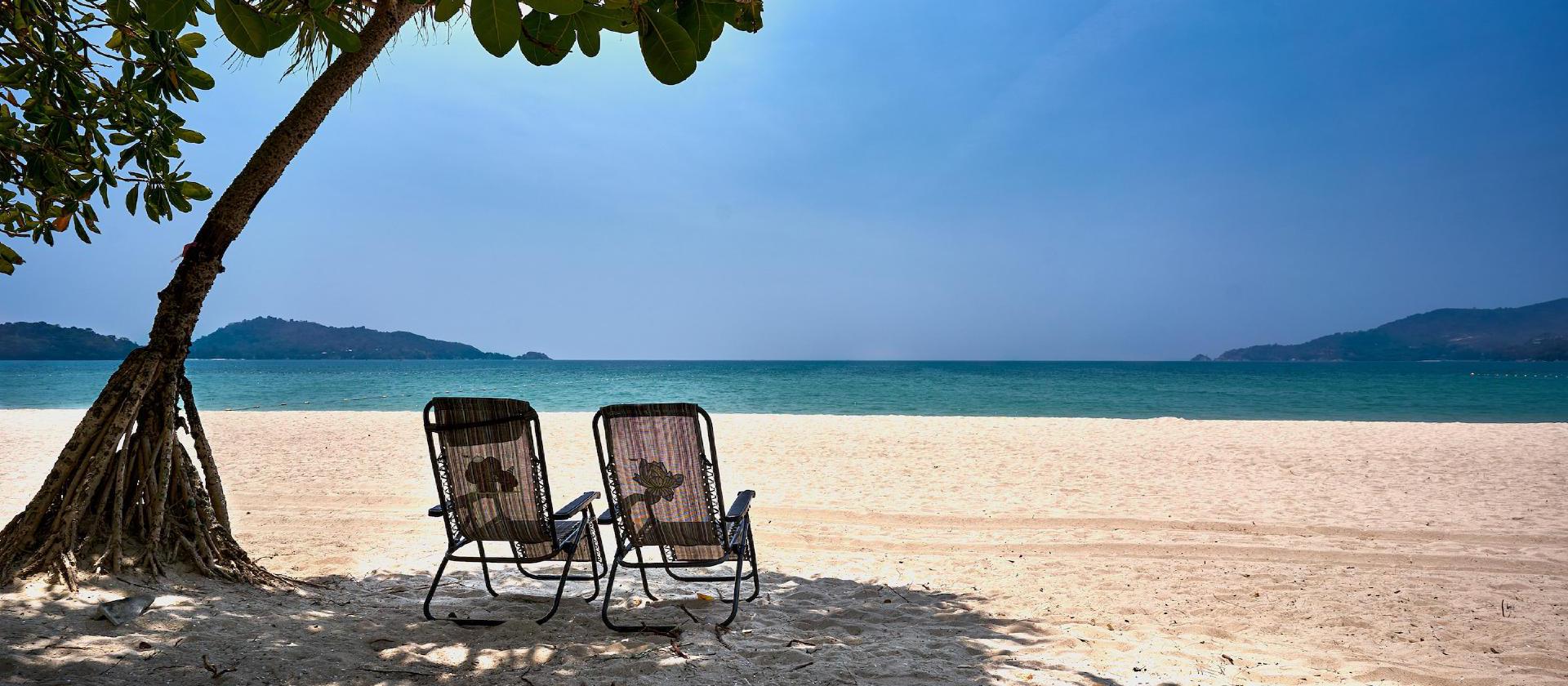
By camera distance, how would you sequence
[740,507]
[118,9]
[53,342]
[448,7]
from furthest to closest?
[53,342] < [740,507] < [118,9] < [448,7]

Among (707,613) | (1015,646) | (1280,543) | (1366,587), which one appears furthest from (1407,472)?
(707,613)

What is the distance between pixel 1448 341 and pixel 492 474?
146 meters

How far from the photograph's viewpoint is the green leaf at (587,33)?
1.43 m

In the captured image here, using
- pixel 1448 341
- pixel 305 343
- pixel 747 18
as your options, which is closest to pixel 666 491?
pixel 747 18

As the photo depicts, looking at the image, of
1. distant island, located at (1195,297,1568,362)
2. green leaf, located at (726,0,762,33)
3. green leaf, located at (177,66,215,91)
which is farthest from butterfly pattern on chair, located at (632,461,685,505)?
distant island, located at (1195,297,1568,362)

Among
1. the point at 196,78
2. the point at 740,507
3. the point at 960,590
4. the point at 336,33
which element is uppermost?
the point at 196,78

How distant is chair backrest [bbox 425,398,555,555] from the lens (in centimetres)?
329

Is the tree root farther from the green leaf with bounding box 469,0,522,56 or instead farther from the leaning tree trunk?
the green leaf with bounding box 469,0,522,56

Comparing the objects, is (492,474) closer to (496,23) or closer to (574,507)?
(574,507)

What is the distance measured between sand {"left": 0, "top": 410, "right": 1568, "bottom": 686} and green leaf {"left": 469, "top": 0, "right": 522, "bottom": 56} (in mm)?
2263

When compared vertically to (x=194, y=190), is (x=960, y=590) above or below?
below

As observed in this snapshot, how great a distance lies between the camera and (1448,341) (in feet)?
359

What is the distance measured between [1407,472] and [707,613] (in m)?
8.63

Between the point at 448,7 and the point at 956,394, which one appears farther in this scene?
the point at 956,394
